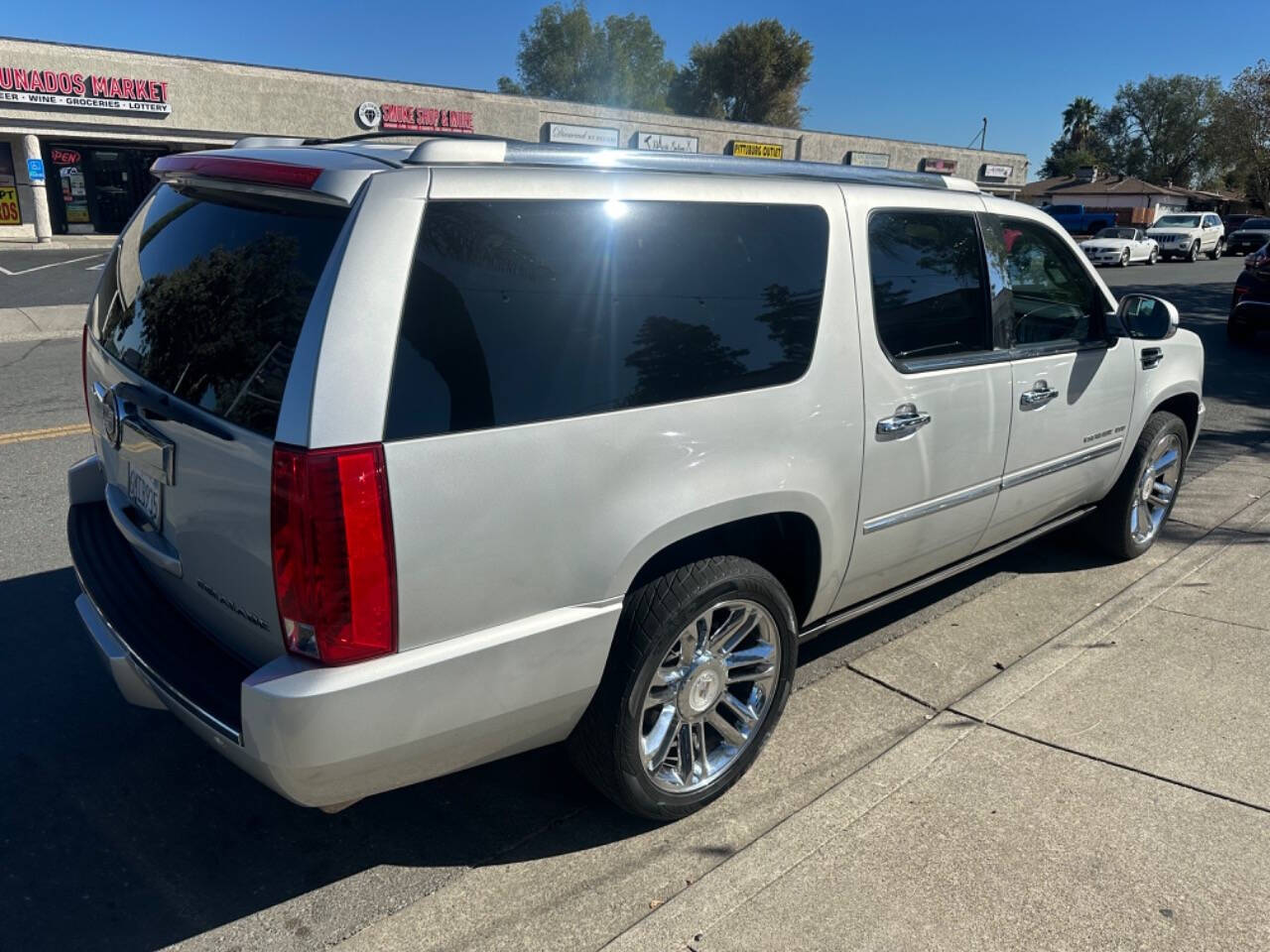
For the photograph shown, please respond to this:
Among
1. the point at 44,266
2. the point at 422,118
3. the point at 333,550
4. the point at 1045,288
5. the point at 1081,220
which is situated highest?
the point at 422,118

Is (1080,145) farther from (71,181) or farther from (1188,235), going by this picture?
(71,181)

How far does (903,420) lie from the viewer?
133 inches

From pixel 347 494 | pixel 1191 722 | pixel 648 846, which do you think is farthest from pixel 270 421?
pixel 1191 722

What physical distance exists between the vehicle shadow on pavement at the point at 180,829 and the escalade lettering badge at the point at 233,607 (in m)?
0.84

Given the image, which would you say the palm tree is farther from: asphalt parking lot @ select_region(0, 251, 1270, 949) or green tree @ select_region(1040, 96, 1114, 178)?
asphalt parking lot @ select_region(0, 251, 1270, 949)

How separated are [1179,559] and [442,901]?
4.40 meters

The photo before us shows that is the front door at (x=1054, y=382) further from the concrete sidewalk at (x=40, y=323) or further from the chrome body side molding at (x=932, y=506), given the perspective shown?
the concrete sidewalk at (x=40, y=323)

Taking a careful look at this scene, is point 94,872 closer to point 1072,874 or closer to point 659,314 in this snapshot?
point 659,314

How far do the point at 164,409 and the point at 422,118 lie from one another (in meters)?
32.2

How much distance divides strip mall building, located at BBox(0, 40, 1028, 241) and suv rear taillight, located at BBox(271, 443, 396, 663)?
28.5 metres

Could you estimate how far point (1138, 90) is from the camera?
86.1m

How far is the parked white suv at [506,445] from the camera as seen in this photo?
219cm

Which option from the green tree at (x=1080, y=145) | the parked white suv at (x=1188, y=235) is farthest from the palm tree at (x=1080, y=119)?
the parked white suv at (x=1188, y=235)

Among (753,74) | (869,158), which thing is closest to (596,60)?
(753,74)
